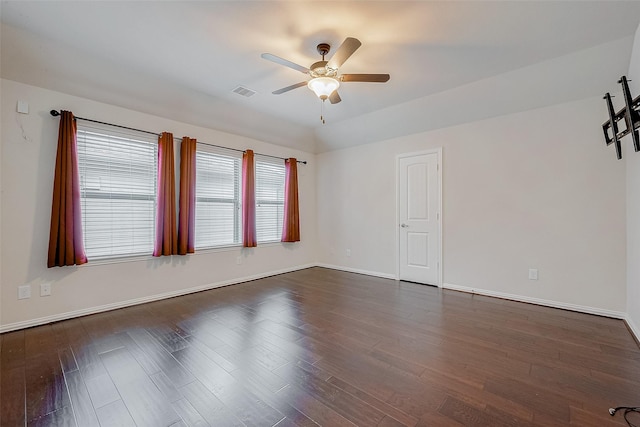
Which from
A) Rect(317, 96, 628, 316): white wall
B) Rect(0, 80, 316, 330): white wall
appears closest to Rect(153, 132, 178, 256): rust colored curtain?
Rect(0, 80, 316, 330): white wall

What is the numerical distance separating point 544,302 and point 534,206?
122cm

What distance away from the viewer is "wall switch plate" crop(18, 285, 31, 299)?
2711 mm

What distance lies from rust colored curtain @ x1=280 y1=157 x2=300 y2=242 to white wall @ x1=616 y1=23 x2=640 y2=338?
177 inches

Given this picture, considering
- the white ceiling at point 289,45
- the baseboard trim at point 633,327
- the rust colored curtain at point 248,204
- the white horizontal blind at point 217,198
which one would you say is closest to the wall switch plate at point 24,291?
the white horizontal blind at point 217,198

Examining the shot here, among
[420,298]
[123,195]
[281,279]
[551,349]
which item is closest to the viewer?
[551,349]

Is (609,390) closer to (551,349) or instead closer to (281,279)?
(551,349)

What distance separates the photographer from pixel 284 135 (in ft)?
16.5

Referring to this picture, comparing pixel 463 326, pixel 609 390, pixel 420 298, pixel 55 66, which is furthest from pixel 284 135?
pixel 609 390

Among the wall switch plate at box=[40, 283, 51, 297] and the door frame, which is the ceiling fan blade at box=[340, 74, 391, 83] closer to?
the door frame

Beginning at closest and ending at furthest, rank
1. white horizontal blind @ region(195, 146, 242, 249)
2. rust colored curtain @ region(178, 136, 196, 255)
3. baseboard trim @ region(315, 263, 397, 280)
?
rust colored curtain @ region(178, 136, 196, 255), white horizontal blind @ region(195, 146, 242, 249), baseboard trim @ region(315, 263, 397, 280)

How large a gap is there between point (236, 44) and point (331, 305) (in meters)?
3.10

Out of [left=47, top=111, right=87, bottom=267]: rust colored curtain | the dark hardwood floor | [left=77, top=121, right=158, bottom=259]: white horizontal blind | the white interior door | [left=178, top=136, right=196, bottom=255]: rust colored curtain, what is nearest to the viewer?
the dark hardwood floor

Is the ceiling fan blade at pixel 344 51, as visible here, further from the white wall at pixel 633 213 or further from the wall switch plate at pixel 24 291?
the wall switch plate at pixel 24 291

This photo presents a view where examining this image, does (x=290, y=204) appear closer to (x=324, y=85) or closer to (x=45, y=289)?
(x=324, y=85)
